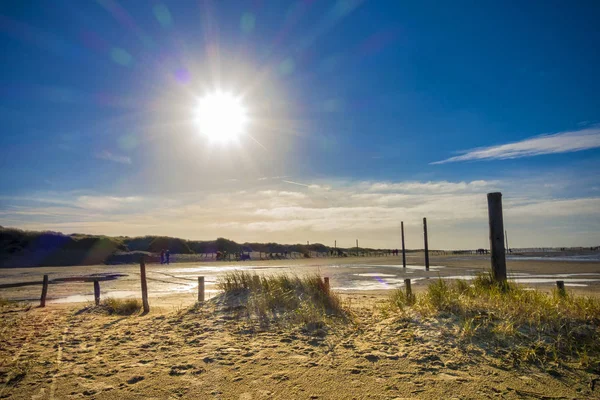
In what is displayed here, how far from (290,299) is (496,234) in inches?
212

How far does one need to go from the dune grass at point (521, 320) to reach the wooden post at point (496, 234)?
87cm

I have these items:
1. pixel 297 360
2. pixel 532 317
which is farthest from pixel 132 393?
pixel 532 317

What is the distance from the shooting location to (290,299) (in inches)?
347

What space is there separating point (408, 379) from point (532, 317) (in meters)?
2.83

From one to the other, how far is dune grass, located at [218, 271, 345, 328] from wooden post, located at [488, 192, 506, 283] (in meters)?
3.93

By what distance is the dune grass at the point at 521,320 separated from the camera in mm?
5125

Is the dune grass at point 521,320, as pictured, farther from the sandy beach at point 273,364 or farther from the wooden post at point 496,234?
the wooden post at point 496,234

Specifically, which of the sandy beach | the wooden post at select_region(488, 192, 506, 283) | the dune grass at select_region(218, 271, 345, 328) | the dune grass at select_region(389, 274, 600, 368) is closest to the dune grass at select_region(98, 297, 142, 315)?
the sandy beach

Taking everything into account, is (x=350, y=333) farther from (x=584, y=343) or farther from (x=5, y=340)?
(x=5, y=340)

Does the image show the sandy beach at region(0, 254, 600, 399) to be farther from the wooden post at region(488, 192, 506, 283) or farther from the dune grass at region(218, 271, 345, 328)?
the wooden post at region(488, 192, 506, 283)

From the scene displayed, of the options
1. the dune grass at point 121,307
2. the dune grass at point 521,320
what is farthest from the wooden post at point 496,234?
the dune grass at point 121,307

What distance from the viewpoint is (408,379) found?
4645 mm

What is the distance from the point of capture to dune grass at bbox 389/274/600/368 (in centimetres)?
512

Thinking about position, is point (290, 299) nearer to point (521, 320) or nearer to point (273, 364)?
point (273, 364)
